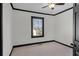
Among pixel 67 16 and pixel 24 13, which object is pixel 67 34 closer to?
pixel 67 16

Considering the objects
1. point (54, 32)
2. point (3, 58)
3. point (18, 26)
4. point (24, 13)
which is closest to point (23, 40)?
point (18, 26)

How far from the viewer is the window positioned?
16.4 feet

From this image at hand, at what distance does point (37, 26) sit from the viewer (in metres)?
5.25

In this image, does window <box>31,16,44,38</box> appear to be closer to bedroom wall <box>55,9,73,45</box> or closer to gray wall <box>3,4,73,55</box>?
gray wall <box>3,4,73,55</box>

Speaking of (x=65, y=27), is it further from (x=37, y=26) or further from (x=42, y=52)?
(x=42, y=52)

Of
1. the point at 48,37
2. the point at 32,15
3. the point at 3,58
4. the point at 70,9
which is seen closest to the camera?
the point at 3,58

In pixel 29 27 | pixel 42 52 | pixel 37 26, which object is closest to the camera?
pixel 42 52

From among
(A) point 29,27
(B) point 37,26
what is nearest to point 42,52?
(A) point 29,27

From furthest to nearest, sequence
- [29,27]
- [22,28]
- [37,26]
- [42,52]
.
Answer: [37,26], [29,27], [22,28], [42,52]

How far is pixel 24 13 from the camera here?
4625 millimetres

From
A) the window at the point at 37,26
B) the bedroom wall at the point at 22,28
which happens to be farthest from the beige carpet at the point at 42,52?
the window at the point at 37,26

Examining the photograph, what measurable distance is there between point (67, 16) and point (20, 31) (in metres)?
2.94

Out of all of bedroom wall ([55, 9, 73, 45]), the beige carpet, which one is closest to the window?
bedroom wall ([55, 9, 73, 45])

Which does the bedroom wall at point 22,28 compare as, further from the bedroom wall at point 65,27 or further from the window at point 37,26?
the bedroom wall at point 65,27
